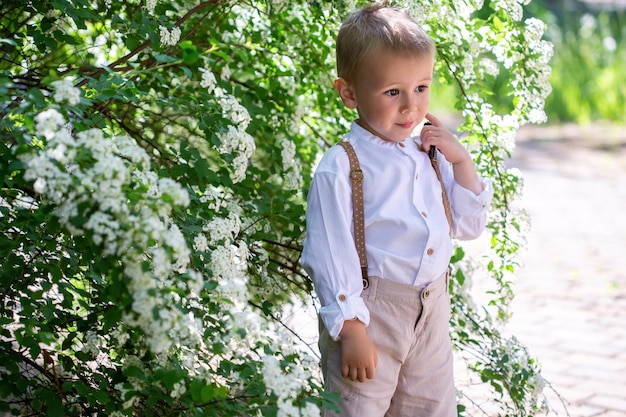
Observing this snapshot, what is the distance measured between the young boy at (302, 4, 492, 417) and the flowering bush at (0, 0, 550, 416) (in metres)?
0.16

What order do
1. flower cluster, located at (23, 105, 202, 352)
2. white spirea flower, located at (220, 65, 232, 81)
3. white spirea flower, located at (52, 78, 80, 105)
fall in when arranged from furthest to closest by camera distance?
white spirea flower, located at (220, 65, 232, 81) → white spirea flower, located at (52, 78, 80, 105) → flower cluster, located at (23, 105, 202, 352)

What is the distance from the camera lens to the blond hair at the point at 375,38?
7.14ft

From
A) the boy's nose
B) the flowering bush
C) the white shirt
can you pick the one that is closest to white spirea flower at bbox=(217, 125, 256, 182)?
the flowering bush

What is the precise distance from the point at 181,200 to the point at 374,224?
65 centimetres

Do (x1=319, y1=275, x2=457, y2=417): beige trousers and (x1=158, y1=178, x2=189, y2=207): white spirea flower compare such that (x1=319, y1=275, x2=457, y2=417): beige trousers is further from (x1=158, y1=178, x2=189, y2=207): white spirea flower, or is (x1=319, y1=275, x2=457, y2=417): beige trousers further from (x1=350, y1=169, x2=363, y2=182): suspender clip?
(x1=158, y1=178, x2=189, y2=207): white spirea flower

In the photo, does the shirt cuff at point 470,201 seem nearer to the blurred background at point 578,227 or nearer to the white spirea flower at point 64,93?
the blurred background at point 578,227

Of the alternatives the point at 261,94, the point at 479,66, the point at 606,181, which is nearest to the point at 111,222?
the point at 261,94

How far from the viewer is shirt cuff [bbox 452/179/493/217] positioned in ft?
7.79

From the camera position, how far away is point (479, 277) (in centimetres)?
527

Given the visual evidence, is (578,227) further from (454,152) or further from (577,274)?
(454,152)

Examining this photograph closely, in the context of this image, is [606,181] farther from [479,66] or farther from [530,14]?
[479,66]

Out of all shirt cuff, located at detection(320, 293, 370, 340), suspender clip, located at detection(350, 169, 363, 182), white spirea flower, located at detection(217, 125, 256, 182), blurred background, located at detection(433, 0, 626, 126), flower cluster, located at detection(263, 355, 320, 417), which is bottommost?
flower cluster, located at detection(263, 355, 320, 417)

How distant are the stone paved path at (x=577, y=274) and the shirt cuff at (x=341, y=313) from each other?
138 centimetres

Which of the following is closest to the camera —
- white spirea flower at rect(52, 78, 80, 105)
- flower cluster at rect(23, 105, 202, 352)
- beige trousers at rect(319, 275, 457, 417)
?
flower cluster at rect(23, 105, 202, 352)
